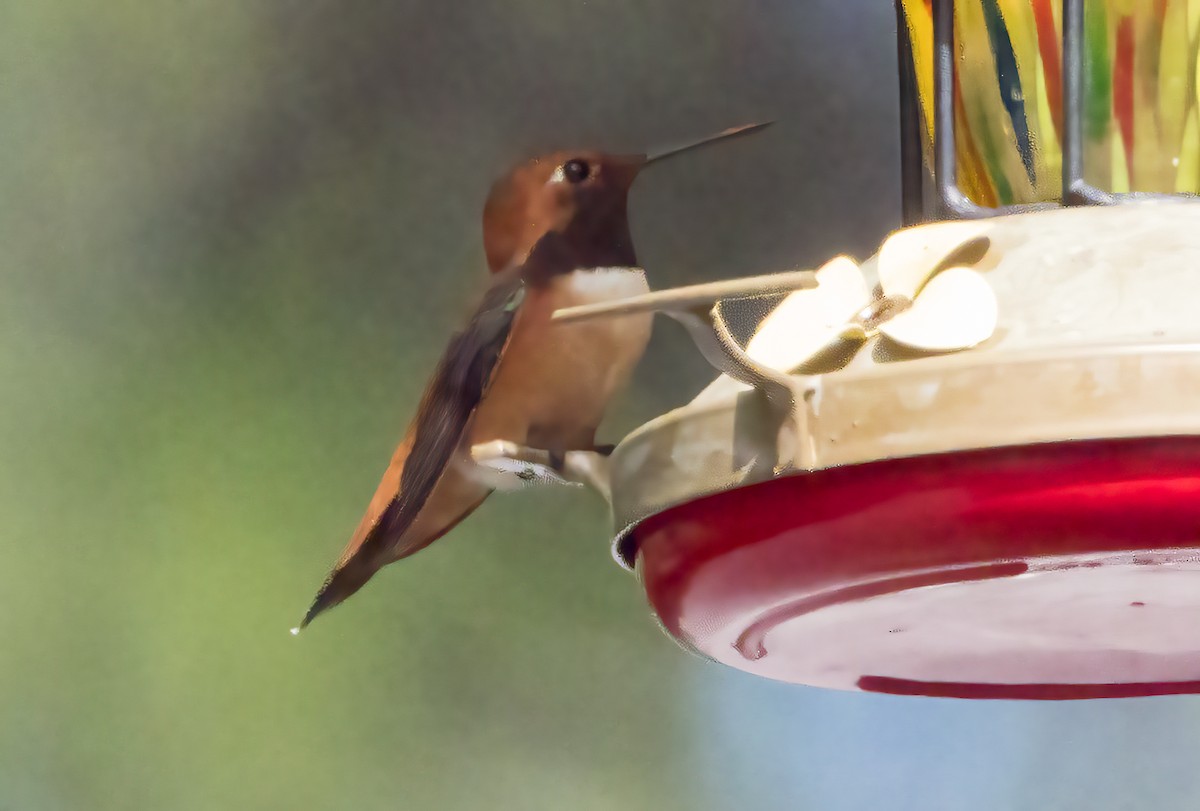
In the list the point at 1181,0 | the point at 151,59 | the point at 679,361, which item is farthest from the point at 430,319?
the point at 1181,0

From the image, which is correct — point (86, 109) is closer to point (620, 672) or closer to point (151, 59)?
point (151, 59)

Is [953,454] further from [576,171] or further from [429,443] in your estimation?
[576,171]

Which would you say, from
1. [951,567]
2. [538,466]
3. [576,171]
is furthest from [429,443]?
[951,567]

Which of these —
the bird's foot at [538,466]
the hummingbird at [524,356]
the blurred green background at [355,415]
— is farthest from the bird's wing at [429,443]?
the blurred green background at [355,415]

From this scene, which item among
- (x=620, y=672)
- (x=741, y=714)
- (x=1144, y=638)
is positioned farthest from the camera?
(x=620, y=672)

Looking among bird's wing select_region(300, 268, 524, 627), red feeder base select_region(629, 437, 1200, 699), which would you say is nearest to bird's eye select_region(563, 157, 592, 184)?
bird's wing select_region(300, 268, 524, 627)

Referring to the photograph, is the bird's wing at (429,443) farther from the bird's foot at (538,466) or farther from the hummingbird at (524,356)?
the bird's foot at (538,466)
